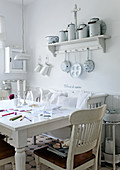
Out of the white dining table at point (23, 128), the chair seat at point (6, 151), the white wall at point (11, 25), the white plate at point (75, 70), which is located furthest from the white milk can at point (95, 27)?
the white wall at point (11, 25)

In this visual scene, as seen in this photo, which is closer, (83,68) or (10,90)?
(83,68)

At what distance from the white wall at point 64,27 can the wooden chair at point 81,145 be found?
4.14 ft

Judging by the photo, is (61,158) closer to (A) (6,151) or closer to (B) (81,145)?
(B) (81,145)

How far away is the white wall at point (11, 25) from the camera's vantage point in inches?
163

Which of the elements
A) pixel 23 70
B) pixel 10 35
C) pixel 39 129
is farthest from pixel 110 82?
pixel 10 35

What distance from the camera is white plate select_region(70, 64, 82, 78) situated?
319 centimetres

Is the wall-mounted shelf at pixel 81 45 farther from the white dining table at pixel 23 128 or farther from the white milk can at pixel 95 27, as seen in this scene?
the white dining table at pixel 23 128

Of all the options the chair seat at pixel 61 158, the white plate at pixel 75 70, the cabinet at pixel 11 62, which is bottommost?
the chair seat at pixel 61 158

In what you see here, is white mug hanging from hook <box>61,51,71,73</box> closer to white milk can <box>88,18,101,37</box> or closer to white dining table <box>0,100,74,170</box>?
white milk can <box>88,18,101,37</box>

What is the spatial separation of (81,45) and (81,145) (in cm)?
203

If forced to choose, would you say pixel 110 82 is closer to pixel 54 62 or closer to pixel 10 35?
pixel 54 62

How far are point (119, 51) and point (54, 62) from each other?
1.45 metres

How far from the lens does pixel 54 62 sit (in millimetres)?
3723

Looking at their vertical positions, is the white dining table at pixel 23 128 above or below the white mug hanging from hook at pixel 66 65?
below
